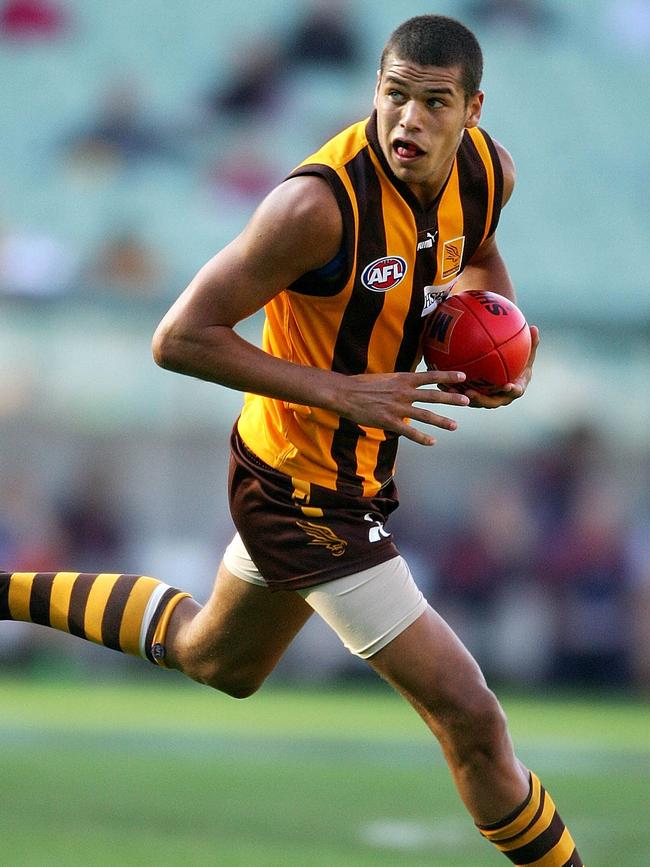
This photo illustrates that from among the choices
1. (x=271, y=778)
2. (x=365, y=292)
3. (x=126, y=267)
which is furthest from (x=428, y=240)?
(x=126, y=267)

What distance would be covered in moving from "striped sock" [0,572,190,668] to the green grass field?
2.47 ft

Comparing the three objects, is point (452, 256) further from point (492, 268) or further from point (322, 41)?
point (322, 41)

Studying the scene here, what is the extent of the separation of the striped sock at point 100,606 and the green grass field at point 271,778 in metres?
0.75

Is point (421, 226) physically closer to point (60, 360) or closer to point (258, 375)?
point (258, 375)

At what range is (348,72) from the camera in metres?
13.4

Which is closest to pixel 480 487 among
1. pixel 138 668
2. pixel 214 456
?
pixel 214 456

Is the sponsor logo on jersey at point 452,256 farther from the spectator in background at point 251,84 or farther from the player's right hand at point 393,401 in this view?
the spectator in background at point 251,84

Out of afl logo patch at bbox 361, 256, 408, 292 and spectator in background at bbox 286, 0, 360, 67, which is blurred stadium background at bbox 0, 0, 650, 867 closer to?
spectator in background at bbox 286, 0, 360, 67

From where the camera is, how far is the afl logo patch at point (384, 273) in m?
4.04

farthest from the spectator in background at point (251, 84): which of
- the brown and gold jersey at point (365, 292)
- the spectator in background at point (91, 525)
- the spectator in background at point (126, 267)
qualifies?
the brown and gold jersey at point (365, 292)

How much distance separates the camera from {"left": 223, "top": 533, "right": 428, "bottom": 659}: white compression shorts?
4078 mm

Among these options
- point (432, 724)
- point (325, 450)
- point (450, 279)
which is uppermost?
point (450, 279)

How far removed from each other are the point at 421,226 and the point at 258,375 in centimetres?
64

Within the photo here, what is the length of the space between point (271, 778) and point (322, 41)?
8.41m
